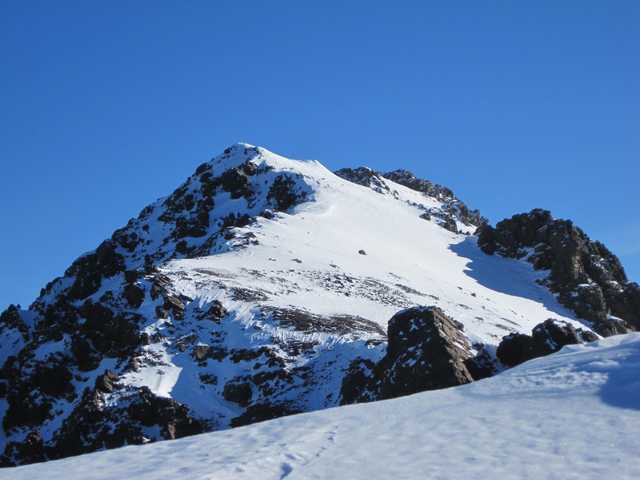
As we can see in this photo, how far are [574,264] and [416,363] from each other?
2042 inches

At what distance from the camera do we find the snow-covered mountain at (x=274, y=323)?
1292 inches

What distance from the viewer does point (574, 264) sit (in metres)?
76.2

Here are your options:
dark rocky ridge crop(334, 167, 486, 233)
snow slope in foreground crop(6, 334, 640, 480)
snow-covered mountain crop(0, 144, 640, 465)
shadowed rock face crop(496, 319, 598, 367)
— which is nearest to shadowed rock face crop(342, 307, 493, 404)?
snow-covered mountain crop(0, 144, 640, 465)

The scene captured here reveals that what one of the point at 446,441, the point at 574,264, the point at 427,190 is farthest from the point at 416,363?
the point at 427,190

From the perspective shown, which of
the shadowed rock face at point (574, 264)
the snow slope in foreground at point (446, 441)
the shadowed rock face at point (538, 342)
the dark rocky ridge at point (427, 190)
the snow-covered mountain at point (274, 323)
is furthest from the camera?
the dark rocky ridge at point (427, 190)

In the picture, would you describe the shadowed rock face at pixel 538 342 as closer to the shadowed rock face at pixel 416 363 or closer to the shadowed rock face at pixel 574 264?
the shadowed rock face at pixel 416 363

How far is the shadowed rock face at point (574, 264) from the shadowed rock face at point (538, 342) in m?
38.5

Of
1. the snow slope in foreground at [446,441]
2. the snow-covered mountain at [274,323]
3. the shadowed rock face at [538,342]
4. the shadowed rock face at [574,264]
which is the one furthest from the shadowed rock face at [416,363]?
the shadowed rock face at [574,264]

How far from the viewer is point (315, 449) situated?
14.7 m

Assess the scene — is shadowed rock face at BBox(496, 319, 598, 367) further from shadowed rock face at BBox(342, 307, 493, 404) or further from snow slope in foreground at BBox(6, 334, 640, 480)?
snow slope in foreground at BBox(6, 334, 640, 480)

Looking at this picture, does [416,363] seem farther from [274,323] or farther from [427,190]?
[427,190]

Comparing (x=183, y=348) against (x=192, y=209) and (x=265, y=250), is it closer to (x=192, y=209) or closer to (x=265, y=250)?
(x=265, y=250)

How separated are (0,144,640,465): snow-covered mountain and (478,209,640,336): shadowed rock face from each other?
0.25 meters

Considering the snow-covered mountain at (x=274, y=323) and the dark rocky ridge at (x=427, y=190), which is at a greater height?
A: the dark rocky ridge at (x=427, y=190)
